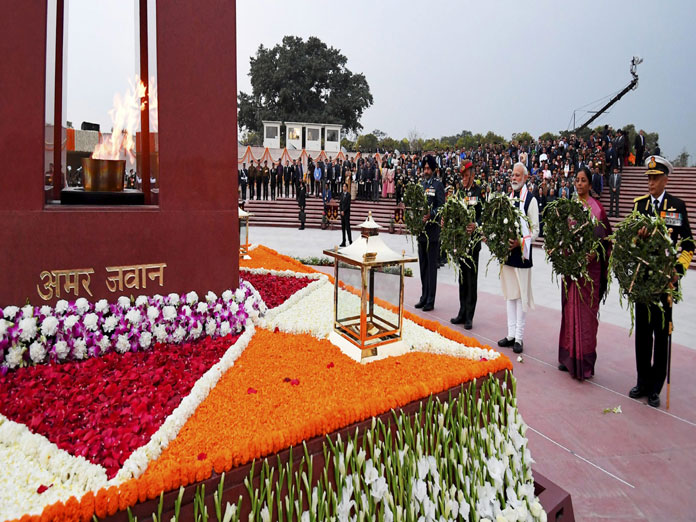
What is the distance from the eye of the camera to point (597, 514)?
245 centimetres

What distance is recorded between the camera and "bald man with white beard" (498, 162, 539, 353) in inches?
177

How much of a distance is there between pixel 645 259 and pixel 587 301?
80 cm

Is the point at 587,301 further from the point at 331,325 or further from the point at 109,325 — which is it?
the point at 109,325

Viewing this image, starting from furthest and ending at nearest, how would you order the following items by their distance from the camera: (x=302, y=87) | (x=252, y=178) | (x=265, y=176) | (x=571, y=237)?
(x=302, y=87), (x=265, y=176), (x=252, y=178), (x=571, y=237)

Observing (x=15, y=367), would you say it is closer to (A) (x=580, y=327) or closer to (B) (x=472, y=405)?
(B) (x=472, y=405)

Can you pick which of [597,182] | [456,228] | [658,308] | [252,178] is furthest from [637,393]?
[252,178]

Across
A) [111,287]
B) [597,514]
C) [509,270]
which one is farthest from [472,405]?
[111,287]

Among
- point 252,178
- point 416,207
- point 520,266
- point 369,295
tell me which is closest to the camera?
point 369,295

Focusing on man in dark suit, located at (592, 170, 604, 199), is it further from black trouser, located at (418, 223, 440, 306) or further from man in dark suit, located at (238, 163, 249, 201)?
man in dark suit, located at (238, 163, 249, 201)

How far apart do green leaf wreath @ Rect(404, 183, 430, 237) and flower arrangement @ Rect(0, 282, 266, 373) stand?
3.04m

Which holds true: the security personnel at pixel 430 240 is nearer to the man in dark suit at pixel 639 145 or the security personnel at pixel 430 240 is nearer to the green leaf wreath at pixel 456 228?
the green leaf wreath at pixel 456 228

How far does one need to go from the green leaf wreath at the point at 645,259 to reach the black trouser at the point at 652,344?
0.52ft

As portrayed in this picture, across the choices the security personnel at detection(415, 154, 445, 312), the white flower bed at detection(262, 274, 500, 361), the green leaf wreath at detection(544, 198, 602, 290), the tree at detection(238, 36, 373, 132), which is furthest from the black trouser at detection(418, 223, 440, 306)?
the tree at detection(238, 36, 373, 132)

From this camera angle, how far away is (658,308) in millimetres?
3543
